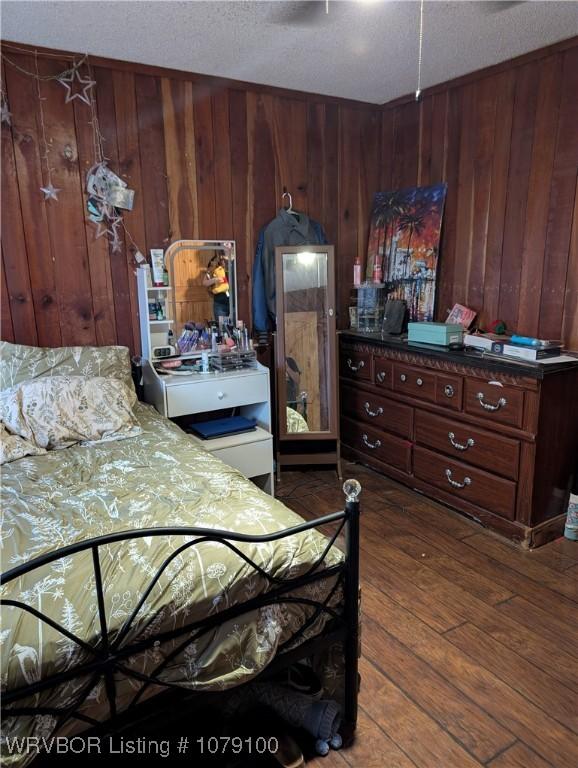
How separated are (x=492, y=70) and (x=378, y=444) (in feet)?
7.43

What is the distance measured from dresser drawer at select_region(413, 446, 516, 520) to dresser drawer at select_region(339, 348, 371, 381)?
0.62 metres

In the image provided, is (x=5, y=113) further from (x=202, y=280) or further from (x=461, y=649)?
(x=461, y=649)

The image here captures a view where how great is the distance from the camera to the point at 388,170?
12.2 feet

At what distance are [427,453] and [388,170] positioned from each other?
2012 millimetres

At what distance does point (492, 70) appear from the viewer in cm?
293

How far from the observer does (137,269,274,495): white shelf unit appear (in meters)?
2.88

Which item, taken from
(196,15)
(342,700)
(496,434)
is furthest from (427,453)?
(196,15)

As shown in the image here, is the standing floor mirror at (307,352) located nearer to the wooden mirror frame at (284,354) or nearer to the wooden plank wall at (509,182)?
the wooden mirror frame at (284,354)

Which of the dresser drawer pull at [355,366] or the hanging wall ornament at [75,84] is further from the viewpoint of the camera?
the dresser drawer pull at [355,366]

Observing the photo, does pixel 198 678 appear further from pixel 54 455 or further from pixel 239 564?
pixel 54 455

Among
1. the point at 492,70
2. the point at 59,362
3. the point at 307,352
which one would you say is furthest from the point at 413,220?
the point at 59,362

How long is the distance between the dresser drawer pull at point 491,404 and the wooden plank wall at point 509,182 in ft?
1.79

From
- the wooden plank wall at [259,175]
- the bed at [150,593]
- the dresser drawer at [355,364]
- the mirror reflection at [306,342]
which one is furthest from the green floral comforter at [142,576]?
the dresser drawer at [355,364]

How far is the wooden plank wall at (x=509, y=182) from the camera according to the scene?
106 inches
